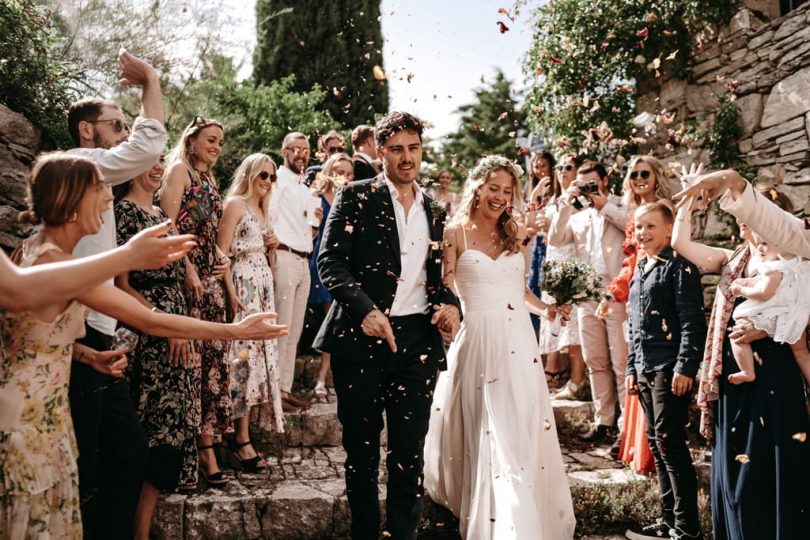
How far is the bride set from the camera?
379 centimetres

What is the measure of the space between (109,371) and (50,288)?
950 mm

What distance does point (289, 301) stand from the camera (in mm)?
5473

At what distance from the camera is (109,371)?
262 centimetres

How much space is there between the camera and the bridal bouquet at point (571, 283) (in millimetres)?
4500

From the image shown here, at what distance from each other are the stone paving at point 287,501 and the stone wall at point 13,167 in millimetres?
2043

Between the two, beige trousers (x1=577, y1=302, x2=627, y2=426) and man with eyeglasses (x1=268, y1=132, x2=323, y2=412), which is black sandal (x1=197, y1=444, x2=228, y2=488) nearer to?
man with eyeglasses (x1=268, y1=132, x2=323, y2=412)

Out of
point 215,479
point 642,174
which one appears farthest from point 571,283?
point 215,479

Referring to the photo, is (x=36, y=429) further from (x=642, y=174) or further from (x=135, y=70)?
(x=642, y=174)

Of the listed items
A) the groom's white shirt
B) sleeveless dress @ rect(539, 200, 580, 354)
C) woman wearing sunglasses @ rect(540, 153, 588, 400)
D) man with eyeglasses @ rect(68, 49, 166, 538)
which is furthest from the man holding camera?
man with eyeglasses @ rect(68, 49, 166, 538)

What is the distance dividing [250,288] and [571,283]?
7.52 feet

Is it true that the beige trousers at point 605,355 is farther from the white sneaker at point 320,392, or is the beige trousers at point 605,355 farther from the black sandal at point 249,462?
the black sandal at point 249,462

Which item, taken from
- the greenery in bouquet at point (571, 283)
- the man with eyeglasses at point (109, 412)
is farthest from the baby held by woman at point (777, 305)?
the man with eyeglasses at point (109, 412)

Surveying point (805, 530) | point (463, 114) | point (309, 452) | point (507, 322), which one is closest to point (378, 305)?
point (507, 322)

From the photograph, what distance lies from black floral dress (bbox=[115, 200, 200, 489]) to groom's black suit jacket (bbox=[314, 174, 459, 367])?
806 mm
